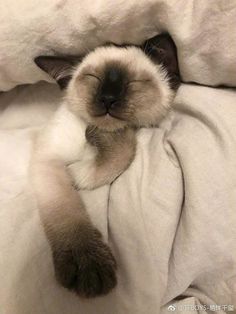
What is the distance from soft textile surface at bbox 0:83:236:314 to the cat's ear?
385mm

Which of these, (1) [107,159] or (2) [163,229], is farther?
(1) [107,159]

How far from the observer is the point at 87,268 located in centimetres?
85

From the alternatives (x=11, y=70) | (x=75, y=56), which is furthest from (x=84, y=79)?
(x=11, y=70)

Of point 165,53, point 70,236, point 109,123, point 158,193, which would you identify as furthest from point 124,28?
point 70,236

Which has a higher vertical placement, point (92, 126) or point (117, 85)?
point (117, 85)

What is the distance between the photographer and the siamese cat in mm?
969

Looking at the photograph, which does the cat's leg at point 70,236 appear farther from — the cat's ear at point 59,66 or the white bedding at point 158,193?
the cat's ear at point 59,66

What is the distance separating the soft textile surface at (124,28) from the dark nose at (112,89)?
144 millimetres

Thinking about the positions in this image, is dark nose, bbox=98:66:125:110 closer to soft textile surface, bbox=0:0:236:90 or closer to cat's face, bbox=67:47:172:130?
cat's face, bbox=67:47:172:130

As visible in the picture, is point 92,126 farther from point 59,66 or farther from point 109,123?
point 59,66

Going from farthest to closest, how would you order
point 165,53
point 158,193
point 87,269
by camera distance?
point 165,53, point 158,193, point 87,269

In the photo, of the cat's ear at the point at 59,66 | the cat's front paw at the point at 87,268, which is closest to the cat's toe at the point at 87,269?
the cat's front paw at the point at 87,268

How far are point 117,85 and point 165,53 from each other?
205 millimetres

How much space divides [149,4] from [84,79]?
29 cm
